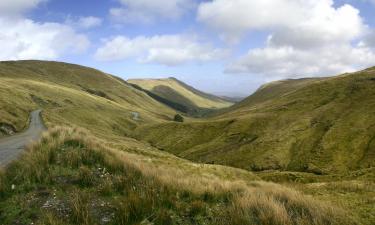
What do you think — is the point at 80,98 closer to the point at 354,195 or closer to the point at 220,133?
the point at 220,133

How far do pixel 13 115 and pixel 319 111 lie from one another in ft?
243

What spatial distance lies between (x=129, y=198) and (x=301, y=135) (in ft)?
259

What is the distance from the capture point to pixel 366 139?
A: 74062mm

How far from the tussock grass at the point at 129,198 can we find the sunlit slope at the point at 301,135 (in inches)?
2359

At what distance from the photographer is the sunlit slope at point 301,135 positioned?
234 ft

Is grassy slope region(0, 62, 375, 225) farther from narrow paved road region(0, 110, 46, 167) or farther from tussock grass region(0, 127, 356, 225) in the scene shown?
narrow paved road region(0, 110, 46, 167)

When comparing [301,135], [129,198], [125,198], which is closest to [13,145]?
[125,198]

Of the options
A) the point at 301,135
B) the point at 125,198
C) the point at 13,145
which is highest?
the point at 125,198

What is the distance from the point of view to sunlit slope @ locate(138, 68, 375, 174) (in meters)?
71.2

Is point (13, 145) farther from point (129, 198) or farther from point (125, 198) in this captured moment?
point (129, 198)

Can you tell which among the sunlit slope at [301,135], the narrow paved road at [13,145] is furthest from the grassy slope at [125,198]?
the sunlit slope at [301,135]

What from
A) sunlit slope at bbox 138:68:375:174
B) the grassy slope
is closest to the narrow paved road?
the grassy slope

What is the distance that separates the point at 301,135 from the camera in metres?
83.6

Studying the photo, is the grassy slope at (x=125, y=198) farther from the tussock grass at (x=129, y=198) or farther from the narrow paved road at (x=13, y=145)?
the narrow paved road at (x=13, y=145)
